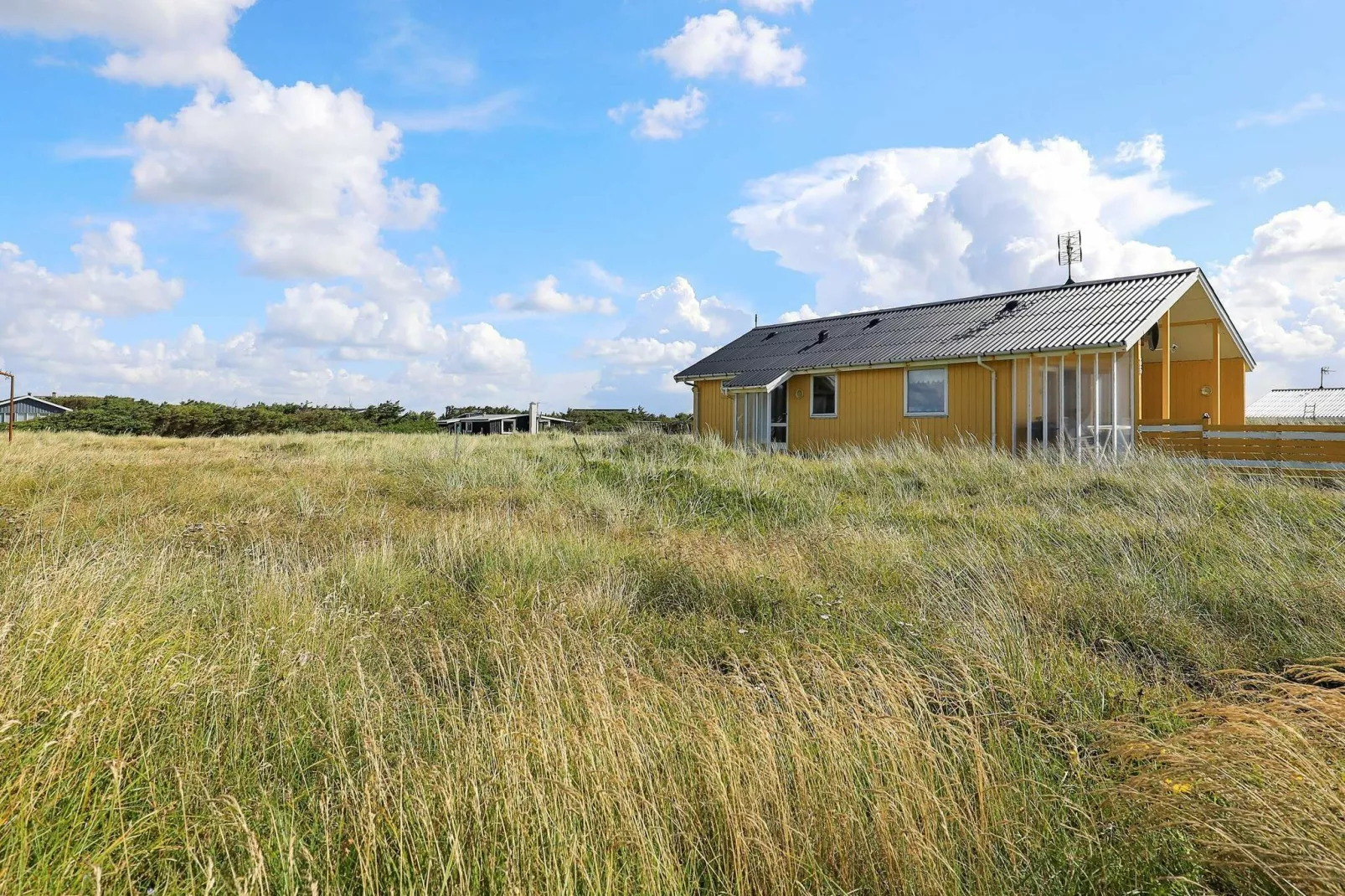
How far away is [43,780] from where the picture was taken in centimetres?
251

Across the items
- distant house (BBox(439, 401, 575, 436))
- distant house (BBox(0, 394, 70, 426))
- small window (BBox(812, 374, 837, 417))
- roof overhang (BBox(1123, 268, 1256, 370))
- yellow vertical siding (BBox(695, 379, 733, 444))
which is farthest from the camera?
distant house (BBox(0, 394, 70, 426))

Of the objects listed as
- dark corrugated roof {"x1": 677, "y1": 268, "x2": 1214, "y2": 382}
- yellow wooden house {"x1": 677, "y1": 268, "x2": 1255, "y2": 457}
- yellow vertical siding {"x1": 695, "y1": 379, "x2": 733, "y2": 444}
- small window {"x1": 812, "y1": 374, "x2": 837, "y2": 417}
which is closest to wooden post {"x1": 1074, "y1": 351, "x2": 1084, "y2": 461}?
yellow wooden house {"x1": 677, "y1": 268, "x2": 1255, "y2": 457}

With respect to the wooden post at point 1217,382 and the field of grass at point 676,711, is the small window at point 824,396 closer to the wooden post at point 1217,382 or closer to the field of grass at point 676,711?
the wooden post at point 1217,382

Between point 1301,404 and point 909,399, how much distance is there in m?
47.4

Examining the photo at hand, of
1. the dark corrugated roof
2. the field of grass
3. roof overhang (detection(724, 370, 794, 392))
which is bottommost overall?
the field of grass

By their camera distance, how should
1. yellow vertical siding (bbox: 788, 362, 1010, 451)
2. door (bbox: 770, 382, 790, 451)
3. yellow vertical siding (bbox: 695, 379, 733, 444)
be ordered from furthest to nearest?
1. yellow vertical siding (bbox: 695, 379, 733, 444)
2. door (bbox: 770, 382, 790, 451)
3. yellow vertical siding (bbox: 788, 362, 1010, 451)

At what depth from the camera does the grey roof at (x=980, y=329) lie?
53.3 feet

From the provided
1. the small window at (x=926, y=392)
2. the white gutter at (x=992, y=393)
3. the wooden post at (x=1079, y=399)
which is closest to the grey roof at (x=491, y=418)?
the small window at (x=926, y=392)

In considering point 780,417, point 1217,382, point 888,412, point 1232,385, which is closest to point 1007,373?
point 888,412

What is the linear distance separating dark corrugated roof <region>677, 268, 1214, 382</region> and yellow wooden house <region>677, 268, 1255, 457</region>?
53mm

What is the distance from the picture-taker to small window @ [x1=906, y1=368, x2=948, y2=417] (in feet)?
60.8

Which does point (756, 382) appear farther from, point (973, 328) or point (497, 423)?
point (497, 423)

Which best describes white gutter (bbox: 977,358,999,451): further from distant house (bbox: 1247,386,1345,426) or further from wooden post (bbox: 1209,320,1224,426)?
distant house (bbox: 1247,386,1345,426)

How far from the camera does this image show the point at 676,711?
350 cm
